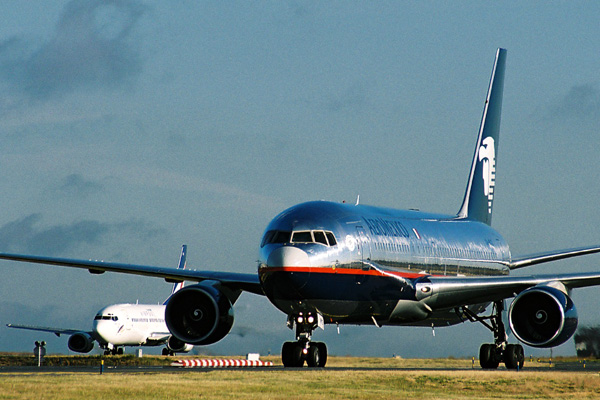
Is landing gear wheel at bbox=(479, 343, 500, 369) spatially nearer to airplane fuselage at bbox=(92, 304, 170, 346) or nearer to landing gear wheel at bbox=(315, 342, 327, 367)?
landing gear wheel at bbox=(315, 342, 327, 367)

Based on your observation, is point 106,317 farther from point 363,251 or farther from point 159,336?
point 363,251

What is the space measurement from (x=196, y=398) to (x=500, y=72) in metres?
29.2

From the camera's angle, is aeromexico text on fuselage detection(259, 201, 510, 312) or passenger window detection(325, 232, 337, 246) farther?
passenger window detection(325, 232, 337, 246)

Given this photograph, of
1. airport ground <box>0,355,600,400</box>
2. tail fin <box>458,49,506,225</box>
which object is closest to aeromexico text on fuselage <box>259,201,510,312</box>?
airport ground <box>0,355,600,400</box>

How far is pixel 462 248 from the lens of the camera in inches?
1426

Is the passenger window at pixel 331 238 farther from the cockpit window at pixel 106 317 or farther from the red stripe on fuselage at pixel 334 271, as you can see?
the cockpit window at pixel 106 317

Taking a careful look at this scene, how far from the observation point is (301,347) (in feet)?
94.0

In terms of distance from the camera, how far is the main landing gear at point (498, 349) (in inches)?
1380

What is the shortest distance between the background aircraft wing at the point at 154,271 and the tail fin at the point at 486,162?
527 inches

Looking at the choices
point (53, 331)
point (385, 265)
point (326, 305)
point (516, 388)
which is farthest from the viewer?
point (53, 331)

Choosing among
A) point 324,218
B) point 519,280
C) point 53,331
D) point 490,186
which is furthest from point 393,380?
point 53,331

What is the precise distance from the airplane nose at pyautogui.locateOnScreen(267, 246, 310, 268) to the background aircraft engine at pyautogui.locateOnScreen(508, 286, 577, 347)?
6958 mm

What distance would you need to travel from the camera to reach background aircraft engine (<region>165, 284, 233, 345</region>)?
3058 cm

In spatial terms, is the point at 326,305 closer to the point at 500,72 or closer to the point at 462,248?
the point at 462,248
